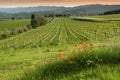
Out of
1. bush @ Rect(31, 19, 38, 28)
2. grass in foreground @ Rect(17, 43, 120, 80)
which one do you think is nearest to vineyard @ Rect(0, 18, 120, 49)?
grass in foreground @ Rect(17, 43, 120, 80)

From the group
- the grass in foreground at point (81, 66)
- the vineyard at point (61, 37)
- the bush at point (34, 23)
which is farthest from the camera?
the bush at point (34, 23)

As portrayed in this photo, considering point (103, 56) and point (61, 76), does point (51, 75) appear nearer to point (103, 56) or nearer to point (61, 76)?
point (61, 76)

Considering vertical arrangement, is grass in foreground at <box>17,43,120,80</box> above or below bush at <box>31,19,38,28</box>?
above

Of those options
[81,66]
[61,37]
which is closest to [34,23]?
[61,37]

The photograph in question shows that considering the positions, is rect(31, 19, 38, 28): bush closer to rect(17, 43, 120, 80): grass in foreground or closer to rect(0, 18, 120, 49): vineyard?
rect(0, 18, 120, 49): vineyard

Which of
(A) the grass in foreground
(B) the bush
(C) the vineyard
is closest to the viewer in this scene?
(A) the grass in foreground

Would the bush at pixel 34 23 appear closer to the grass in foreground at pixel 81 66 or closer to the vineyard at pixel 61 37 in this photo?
the vineyard at pixel 61 37

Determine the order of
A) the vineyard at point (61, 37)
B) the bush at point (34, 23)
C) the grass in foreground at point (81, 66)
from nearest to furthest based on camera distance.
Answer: the grass in foreground at point (81, 66), the vineyard at point (61, 37), the bush at point (34, 23)

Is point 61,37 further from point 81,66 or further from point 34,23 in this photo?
point 34,23

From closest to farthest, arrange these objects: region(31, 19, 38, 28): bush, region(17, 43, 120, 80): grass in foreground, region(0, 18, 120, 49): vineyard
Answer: region(17, 43, 120, 80): grass in foreground < region(0, 18, 120, 49): vineyard < region(31, 19, 38, 28): bush

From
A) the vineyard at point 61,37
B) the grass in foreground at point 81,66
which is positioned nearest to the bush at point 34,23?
the vineyard at point 61,37

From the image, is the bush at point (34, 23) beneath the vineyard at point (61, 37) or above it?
beneath

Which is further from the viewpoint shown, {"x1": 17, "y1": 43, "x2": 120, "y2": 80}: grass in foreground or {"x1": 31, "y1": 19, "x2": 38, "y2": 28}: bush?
{"x1": 31, "y1": 19, "x2": 38, "y2": 28}: bush

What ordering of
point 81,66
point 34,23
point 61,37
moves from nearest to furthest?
point 81,66
point 61,37
point 34,23
